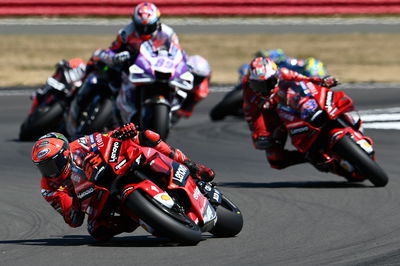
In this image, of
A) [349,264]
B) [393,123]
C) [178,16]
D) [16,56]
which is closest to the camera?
[349,264]

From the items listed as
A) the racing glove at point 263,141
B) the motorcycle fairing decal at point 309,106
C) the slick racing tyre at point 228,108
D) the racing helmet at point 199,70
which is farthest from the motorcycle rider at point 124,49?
the motorcycle fairing decal at point 309,106

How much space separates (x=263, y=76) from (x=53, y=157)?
3724 mm

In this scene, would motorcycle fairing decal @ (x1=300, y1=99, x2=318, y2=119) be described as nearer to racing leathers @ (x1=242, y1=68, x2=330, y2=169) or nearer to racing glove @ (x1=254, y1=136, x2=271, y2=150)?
racing leathers @ (x1=242, y1=68, x2=330, y2=169)

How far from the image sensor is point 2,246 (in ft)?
25.6

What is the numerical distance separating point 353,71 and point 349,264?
17.3 m

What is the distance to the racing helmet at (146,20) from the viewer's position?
1370 cm

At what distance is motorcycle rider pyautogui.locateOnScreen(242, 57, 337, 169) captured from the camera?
1070cm

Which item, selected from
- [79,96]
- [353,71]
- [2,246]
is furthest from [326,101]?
[353,71]

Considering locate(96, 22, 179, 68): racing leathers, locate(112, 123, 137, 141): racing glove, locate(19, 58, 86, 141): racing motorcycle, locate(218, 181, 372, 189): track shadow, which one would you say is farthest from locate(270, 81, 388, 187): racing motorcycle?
locate(19, 58, 86, 141): racing motorcycle

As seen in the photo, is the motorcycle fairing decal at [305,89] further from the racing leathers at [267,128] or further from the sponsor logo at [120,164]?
the sponsor logo at [120,164]

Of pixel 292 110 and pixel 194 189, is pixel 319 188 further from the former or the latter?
pixel 194 189

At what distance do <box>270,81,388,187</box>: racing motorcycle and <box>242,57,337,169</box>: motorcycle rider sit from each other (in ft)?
0.30

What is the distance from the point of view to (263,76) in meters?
10.7

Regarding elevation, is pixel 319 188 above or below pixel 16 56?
above
